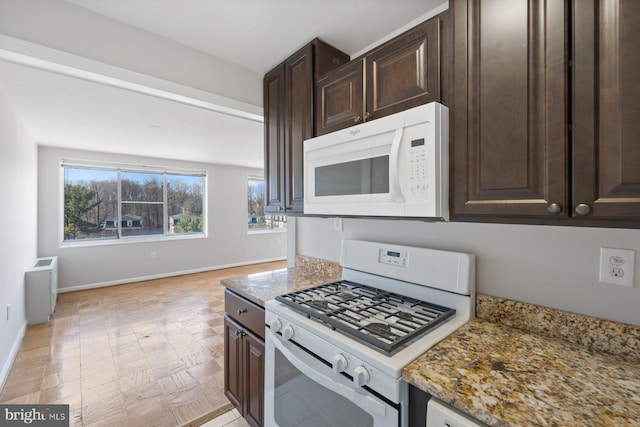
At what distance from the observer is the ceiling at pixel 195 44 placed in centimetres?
145

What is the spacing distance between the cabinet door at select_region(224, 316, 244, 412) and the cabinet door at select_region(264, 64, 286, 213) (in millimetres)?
816

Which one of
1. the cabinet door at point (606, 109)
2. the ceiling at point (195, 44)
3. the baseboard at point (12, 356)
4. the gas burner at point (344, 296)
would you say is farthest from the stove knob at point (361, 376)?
the baseboard at point (12, 356)

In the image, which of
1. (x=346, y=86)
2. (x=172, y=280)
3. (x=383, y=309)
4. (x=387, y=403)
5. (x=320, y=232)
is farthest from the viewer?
(x=172, y=280)

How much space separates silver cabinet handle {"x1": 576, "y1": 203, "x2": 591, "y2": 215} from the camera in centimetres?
79

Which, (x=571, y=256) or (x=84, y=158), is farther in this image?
(x=84, y=158)

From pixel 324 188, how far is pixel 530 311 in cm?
106

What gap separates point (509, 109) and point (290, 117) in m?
1.25

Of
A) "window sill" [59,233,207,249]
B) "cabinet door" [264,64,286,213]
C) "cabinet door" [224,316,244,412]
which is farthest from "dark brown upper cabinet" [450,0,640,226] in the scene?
"window sill" [59,233,207,249]

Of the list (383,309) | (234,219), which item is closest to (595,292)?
(383,309)

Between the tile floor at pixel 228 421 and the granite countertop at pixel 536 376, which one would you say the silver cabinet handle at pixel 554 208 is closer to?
the granite countertop at pixel 536 376

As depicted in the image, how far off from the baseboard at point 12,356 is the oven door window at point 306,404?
235 cm

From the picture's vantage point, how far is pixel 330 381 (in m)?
1.05

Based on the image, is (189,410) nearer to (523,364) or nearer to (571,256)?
(523,364)

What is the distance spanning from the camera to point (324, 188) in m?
1.51
